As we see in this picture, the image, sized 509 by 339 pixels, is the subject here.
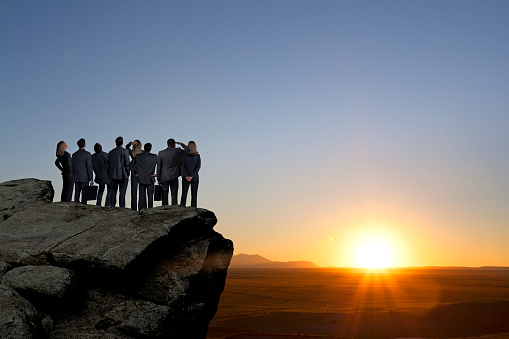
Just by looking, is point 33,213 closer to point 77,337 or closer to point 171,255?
point 171,255

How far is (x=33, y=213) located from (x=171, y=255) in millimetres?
4469

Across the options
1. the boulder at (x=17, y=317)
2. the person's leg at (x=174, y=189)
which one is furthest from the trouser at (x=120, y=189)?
the boulder at (x=17, y=317)

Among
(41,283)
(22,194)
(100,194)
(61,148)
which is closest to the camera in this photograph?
(41,283)

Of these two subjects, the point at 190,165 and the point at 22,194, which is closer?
the point at 22,194

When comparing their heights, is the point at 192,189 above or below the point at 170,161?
below

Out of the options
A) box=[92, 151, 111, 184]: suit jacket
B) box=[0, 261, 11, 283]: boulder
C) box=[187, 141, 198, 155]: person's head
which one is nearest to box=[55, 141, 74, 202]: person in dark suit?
box=[92, 151, 111, 184]: suit jacket

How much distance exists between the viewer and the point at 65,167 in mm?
15359

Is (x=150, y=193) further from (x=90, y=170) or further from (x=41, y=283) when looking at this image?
(x=41, y=283)

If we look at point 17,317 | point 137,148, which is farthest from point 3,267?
point 137,148

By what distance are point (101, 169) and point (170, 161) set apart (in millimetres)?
2872

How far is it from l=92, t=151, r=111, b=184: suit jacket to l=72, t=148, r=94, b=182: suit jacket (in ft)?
0.78

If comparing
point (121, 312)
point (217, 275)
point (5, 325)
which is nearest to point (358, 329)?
point (217, 275)

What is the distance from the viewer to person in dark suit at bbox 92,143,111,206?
16.1 m

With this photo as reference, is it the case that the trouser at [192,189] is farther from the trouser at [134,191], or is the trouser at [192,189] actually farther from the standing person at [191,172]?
the trouser at [134,191]
